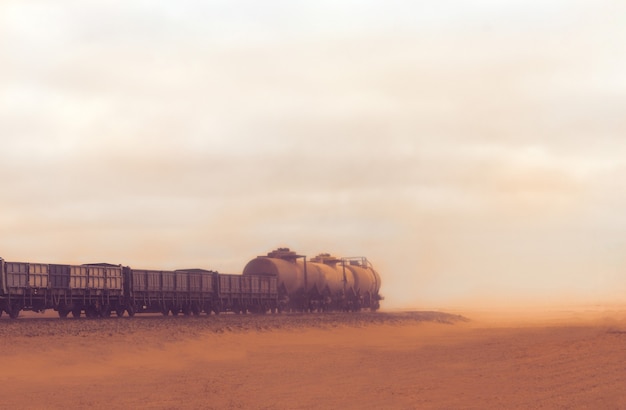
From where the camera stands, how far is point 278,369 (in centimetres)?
2928

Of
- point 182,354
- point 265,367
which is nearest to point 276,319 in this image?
point 182,354

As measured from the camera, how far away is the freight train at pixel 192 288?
130 ft

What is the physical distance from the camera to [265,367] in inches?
1182

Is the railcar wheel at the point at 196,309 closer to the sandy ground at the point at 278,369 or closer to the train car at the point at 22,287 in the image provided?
the sandy ground at the point at 278,369

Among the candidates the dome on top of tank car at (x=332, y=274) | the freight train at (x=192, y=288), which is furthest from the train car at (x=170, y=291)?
the dome on top of tank car at (x=332, y=274)

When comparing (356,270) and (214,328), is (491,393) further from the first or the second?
(356,270)

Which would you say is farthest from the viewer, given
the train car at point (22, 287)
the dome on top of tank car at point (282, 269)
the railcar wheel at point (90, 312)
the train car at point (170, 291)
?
the dome on top of tank car at point (282, 269)

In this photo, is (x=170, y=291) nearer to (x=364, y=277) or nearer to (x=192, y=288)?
(x=192, y=288)

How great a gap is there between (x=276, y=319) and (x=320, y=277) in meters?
19.0

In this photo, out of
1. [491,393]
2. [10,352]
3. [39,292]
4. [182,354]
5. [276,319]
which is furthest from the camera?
[276,319]

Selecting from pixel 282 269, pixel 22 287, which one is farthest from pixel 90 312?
pixel 282 269

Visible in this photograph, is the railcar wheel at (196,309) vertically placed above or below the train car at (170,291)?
below

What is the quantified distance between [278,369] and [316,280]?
36251mm

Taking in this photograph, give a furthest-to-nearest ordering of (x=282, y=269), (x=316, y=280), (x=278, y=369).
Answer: (x=316, y=280) < (x=282, y=269) < (x=278, y=369)
